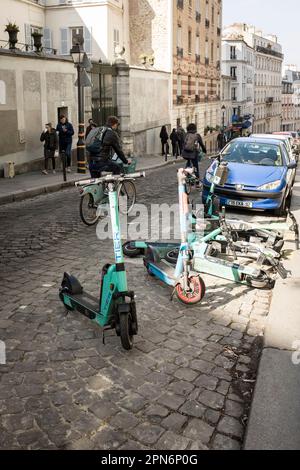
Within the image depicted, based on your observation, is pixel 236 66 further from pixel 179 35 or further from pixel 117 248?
pixel 117 248

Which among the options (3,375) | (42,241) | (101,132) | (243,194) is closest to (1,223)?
(42,241)

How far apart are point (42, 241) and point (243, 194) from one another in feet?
12.6

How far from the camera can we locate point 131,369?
3973mm

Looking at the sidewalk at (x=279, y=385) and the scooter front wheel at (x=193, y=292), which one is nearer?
the sidewalk at (x=279, y=385)

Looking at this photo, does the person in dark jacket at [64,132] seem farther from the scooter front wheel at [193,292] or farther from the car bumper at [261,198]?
the scooter front wheel at [193,292]

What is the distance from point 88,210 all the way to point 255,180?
3.18m

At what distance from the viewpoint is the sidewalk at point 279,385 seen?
10.0 feet

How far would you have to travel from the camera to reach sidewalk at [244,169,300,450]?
3.06 meters

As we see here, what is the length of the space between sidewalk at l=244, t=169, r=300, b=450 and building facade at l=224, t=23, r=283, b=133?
6906 centimetres

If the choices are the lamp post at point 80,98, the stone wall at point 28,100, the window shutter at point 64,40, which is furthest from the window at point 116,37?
the lamp post at point 80,98

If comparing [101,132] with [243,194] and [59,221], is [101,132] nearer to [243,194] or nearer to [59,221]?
[59,221]

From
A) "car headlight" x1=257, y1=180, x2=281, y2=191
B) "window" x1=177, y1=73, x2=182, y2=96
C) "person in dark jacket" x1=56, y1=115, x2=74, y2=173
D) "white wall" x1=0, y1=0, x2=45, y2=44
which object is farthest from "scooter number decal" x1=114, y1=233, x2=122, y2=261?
"window" x1=177, y1=73, x2=182, y2=96

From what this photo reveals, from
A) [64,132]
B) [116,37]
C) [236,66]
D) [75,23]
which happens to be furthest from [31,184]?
[236,66]

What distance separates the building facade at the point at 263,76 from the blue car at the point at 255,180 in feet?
205
